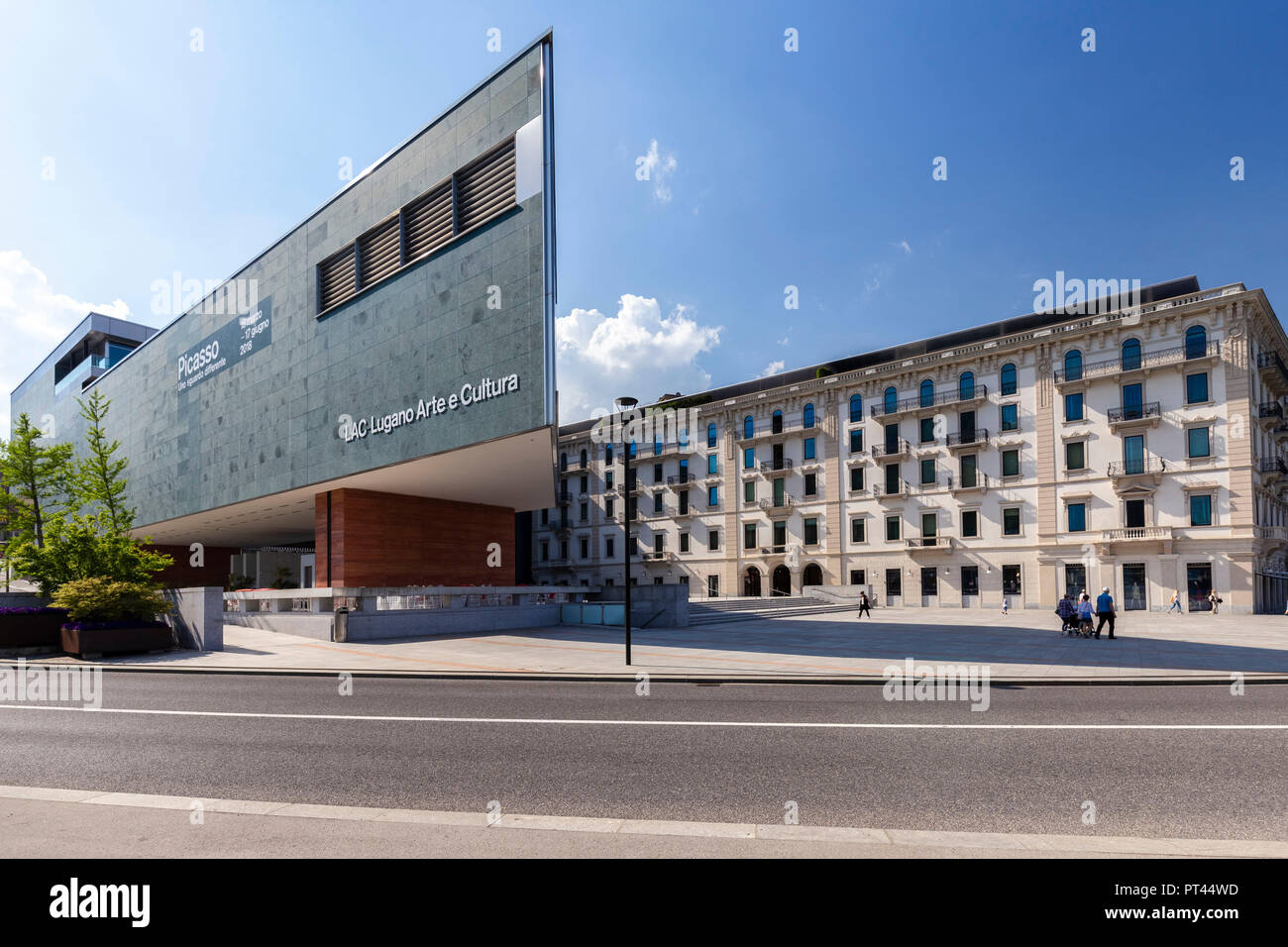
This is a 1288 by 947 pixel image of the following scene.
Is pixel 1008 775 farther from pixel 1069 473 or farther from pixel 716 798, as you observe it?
pixel 1069 473

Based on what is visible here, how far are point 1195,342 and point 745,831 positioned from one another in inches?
1795

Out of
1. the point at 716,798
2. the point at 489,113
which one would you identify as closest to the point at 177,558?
the point at 489,113

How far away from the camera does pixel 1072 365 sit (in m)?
42.1

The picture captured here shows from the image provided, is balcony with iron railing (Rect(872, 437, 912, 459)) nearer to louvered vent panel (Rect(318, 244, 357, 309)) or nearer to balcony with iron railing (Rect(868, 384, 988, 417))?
balcony with iron railing (Rect(868, 384, 988, 417))


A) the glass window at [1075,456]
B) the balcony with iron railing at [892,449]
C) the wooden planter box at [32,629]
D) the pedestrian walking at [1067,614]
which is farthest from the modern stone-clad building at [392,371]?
the glass window at [1075,456]

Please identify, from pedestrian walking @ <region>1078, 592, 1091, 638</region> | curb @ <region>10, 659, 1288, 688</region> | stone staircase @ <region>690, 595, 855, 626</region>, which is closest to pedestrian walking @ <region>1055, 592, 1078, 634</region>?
pedestrian walking @ <region>1078, 592, 1091, 638</region>

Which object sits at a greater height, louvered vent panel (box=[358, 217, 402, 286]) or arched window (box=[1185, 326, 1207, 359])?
louvered vent panel (box=[358, 217, 402, 286])

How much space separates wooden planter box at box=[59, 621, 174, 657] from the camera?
18.6m

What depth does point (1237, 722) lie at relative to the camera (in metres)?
9.24

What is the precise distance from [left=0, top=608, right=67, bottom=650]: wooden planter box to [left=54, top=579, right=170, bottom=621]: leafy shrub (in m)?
0.53

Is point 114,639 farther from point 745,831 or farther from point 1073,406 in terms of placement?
point 1073,406

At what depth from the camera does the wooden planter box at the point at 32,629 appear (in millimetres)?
19469

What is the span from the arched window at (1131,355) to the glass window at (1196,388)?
8.31 ft
